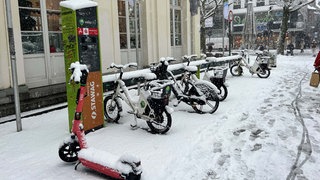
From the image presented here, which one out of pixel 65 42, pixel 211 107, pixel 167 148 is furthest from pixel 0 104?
pixel 211 107

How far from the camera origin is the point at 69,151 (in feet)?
14.0

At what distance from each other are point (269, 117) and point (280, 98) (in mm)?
2284

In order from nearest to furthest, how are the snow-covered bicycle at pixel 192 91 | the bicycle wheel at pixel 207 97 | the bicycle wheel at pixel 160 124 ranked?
the bicycle wheel at pixel 160 124, the snow-covered bicycle at pixel 192 91, the bicycle wheel at pixel 207 97

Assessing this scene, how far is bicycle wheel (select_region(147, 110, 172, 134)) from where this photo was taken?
5.39 meters

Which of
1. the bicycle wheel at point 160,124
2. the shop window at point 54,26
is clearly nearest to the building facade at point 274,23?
the shop window at point 54,26

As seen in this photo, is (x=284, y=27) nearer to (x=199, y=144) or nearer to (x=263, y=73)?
(x=263, y=73)

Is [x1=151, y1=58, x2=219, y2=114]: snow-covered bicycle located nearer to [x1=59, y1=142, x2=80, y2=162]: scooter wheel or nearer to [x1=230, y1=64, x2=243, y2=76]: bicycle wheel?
[x1=59, y1=142, x2=80, y2=162]: scooter wheel

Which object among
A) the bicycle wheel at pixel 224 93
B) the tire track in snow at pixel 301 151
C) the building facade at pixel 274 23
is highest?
the building facade at pixel 274 23

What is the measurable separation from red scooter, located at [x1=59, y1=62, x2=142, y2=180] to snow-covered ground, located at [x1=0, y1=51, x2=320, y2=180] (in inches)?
6.6

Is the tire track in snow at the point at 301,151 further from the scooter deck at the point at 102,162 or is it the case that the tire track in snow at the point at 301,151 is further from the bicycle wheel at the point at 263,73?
the bicycle wheel at the point at 263,73

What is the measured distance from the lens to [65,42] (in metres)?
5.35

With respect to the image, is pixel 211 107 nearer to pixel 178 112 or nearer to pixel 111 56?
pixel 178 112

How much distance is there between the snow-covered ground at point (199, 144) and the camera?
3.96m

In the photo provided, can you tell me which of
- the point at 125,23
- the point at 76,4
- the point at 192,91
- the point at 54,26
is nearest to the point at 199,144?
the point at 192,91
